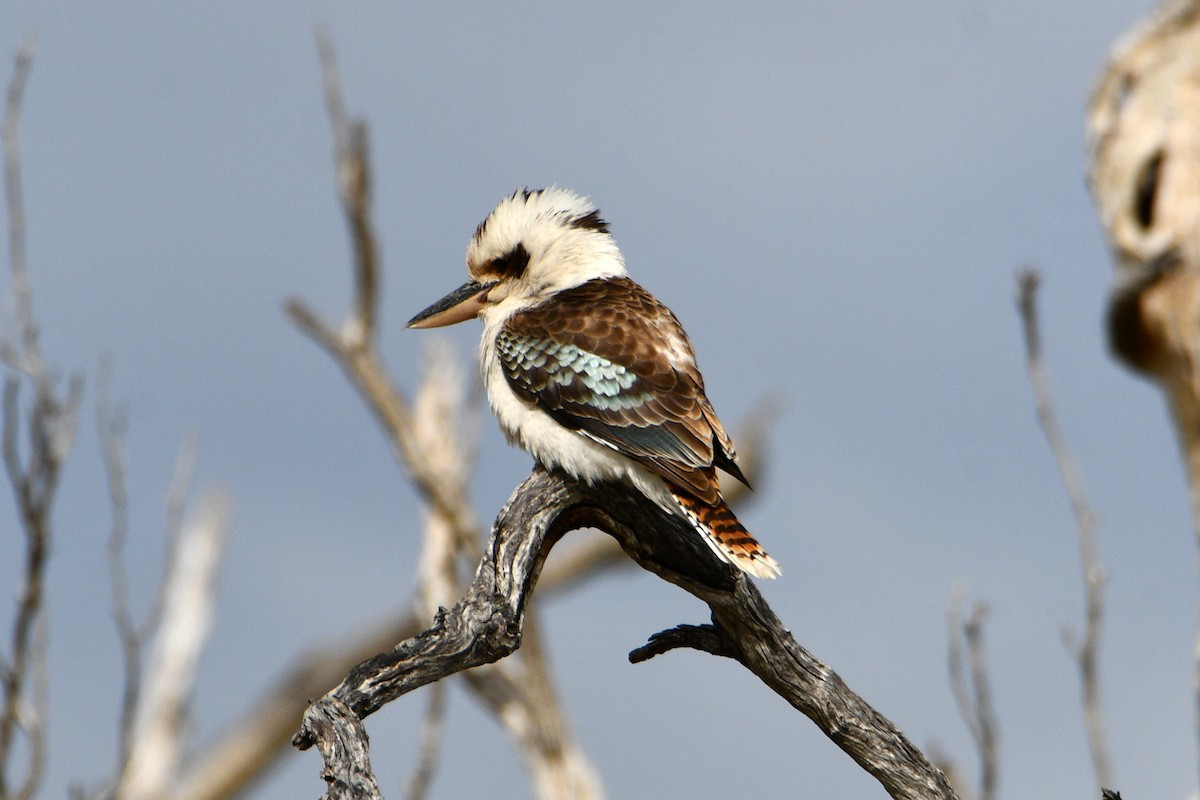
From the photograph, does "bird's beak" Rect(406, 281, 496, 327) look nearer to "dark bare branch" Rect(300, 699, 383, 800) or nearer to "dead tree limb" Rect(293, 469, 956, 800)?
"dead tree limb" Rect(293, 469, 956, 800)

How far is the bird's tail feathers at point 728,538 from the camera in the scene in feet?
13.7

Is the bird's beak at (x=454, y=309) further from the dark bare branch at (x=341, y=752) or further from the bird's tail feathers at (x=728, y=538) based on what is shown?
the dark bare branch at (x=341, y=752)

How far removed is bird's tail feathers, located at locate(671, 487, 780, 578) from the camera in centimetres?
417

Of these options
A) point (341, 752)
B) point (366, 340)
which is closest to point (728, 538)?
point (341, 752)

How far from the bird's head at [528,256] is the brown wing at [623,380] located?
0.39 meters

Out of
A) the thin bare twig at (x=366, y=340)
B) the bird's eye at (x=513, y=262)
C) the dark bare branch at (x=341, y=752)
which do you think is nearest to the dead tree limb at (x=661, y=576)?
the dark bare branch at (x=341, y=752)

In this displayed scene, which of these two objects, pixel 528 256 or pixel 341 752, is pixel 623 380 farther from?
pixel 341 752

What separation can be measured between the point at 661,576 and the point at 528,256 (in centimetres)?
192

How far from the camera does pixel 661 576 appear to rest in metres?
4.35

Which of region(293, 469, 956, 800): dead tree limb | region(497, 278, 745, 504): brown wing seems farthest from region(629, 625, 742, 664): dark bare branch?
region(497, 278, 745, 504): brown wing

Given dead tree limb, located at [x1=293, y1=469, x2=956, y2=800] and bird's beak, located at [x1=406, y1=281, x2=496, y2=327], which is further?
bird's beak, located at [x1=406, y1=281, x2=496, y2=327]

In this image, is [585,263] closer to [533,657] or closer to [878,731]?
[878,731]

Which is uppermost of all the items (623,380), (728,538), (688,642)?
(623,380)

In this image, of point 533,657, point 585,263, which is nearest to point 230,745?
point 533,657
